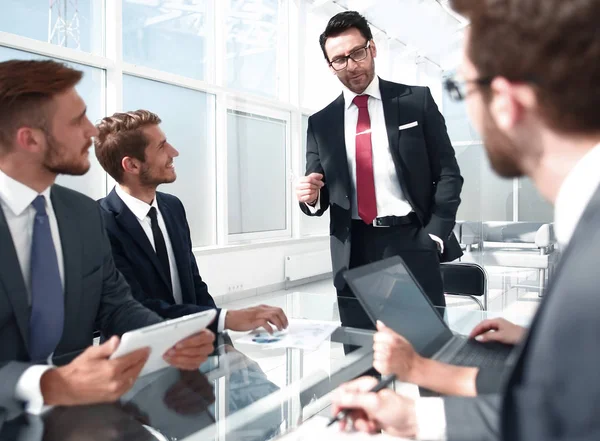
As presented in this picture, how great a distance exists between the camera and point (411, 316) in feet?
4.53

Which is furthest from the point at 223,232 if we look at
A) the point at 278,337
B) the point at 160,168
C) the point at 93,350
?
the point at 93,350

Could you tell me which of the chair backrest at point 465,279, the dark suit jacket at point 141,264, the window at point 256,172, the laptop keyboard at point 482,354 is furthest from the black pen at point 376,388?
the window at point 256,172

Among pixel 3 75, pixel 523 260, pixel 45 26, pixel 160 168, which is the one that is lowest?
pixel 523 260

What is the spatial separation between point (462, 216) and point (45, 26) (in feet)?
16.3

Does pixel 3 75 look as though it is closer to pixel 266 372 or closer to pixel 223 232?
pixel 266 372

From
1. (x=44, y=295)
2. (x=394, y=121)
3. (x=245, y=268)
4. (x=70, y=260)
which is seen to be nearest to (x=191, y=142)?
(x=245, y=268)

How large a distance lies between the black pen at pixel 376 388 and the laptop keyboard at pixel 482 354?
0.28 metres

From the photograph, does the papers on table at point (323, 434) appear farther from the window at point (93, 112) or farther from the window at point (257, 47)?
the window at point (257, 47)

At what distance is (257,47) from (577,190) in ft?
20.7

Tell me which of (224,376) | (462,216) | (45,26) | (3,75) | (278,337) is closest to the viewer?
(224,376)

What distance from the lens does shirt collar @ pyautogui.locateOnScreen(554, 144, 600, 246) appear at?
2.14 ft

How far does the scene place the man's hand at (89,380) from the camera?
43.0 inches

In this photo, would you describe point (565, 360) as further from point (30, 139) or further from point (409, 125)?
point (409, 125)

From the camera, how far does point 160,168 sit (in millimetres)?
2299
